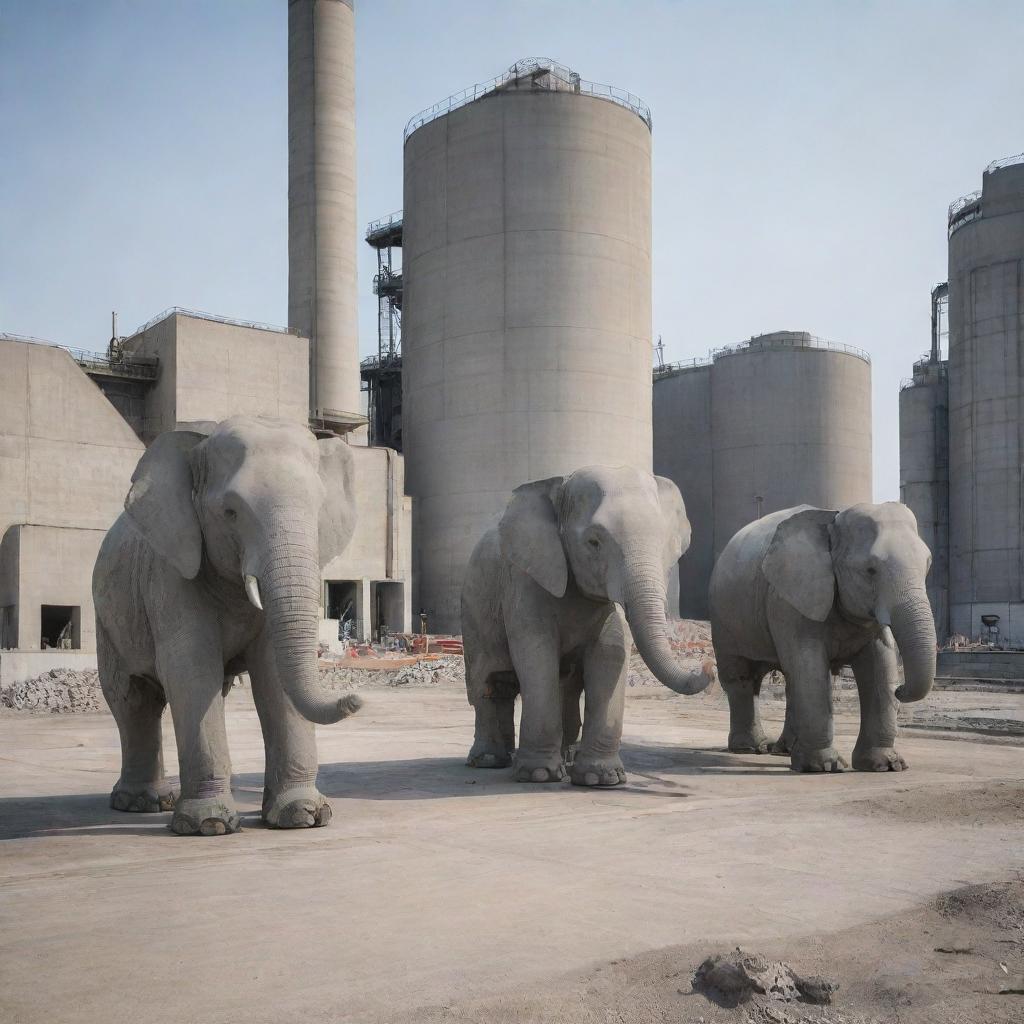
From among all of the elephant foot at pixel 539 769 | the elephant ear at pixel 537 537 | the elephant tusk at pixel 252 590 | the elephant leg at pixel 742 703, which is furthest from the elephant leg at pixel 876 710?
the elephant tusk at pixel 252 590

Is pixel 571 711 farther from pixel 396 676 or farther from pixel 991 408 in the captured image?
pixel 991 408

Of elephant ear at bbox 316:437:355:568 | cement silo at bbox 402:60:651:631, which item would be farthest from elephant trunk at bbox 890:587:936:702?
cement silo at bbox 402:60:651:631

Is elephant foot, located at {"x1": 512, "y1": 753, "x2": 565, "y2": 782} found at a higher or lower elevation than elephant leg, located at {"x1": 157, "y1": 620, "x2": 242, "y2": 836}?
lower

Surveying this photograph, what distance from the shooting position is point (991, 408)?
66.4 meters

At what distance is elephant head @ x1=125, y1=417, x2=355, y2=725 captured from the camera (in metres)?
8.15

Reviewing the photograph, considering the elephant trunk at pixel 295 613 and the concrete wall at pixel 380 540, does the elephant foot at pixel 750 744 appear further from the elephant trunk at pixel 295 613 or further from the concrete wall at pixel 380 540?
the concrete wall at pixel 380 540

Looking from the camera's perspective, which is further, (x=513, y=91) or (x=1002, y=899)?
(x=513, y=91)

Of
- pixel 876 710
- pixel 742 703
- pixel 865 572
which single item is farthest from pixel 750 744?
pixel 865 572

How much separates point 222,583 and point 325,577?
46.6m

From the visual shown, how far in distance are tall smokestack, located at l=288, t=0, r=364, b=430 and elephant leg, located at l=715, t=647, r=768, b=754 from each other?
47.7 metres

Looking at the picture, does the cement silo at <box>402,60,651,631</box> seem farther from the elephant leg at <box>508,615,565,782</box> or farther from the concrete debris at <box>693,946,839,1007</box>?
the concrete debris at <box>693,946,839,1007</box>

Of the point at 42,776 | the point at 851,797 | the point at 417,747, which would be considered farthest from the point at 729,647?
the point at 42,776

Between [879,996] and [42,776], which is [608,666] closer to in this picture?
[42,776]

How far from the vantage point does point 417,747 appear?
16.0m
